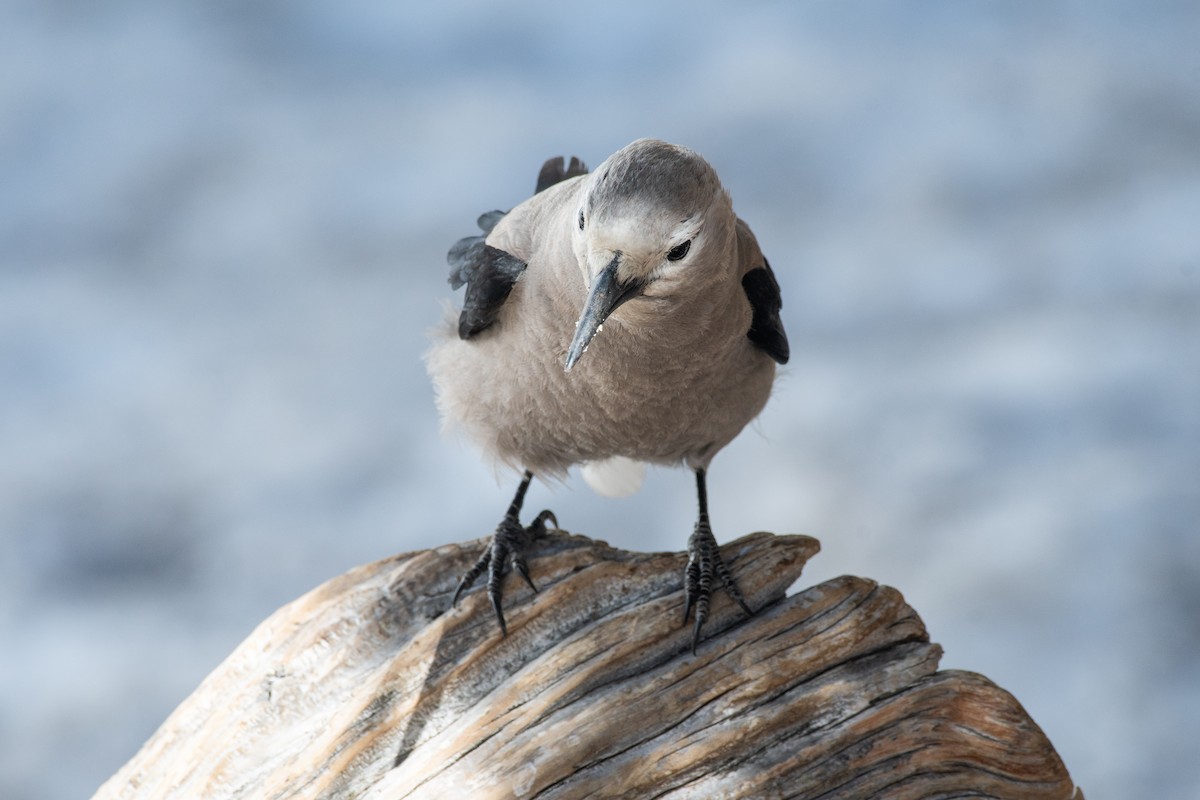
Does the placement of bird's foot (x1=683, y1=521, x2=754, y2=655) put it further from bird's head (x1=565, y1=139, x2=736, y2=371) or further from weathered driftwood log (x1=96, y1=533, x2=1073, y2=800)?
bird's head (x1=565, y1=139, x2=736, y2=371)

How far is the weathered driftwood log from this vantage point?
2707 mm

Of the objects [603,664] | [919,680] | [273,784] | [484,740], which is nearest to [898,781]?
[919,680]

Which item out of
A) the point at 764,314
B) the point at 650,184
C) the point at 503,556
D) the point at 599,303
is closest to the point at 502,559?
A: the point at 503,556

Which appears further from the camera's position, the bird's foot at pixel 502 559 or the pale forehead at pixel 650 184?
the bird's foot at pixel 502 559

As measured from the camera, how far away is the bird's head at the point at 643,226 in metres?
2.26

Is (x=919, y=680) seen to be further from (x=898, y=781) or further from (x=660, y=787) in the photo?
(x=660, y=787)

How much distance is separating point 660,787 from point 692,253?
3.79 feet

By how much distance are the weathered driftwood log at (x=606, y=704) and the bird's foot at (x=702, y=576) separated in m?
0.03

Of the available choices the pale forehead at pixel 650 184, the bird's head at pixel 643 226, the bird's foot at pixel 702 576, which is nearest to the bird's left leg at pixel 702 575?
the bird's foot at pixel 702 576

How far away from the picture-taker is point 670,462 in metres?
3.18

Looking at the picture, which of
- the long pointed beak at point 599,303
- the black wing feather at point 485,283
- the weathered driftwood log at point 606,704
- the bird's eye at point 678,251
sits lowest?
the weathered driftwood log at point 606,704

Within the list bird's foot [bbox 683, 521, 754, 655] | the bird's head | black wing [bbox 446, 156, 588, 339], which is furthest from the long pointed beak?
bird's foot [bbox 683, 521, 754, 655]

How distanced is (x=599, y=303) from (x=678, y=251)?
21cm

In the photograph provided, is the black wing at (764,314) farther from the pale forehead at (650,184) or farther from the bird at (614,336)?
the pale forehead at (650,184)
